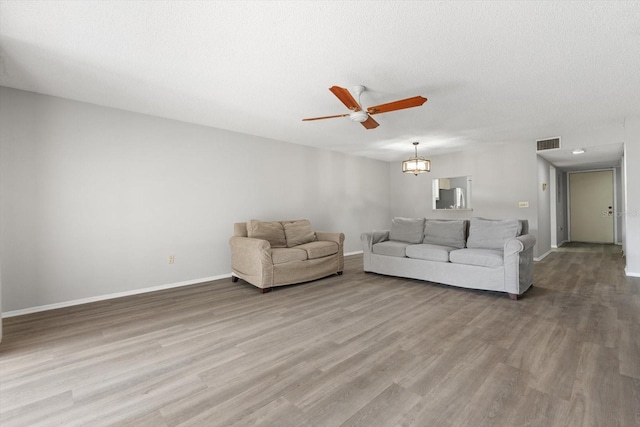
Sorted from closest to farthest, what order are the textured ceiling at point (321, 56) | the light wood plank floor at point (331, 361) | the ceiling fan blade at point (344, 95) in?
the light wood plank floor at point (331, 361), the textured ceiling at point (321, 56), the ceiling fan blade at point (344, 95)

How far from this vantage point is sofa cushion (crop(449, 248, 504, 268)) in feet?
11.8

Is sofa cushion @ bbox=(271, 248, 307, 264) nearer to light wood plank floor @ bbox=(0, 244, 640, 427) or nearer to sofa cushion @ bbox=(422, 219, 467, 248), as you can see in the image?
light wood plank floor @ bbox=(0, 244, 640, 427)

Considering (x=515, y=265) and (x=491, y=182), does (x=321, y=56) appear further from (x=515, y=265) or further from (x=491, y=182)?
(x=491, y=182)

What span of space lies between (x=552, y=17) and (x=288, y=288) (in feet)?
12.7

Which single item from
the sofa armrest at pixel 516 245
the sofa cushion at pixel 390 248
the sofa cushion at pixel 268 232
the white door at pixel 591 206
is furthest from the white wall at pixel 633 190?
the sofa cushion at pixel 268 232

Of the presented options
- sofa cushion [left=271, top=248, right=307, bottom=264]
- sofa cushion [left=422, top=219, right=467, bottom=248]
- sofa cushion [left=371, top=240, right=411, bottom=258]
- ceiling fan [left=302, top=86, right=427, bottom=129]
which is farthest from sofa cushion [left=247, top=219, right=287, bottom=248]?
sofa cushion [left=422, top=219, right=467, bottom=248]

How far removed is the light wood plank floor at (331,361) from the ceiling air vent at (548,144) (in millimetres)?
3007

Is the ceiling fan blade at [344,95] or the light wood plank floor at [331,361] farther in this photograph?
the ceiling fan blade at [344,95]

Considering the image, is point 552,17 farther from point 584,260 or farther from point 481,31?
point 584,260

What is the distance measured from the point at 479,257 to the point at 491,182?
11.1ft

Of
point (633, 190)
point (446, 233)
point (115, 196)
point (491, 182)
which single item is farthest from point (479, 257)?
point (115, 196)

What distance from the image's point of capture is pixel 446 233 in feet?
14.8

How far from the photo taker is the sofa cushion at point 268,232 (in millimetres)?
4539

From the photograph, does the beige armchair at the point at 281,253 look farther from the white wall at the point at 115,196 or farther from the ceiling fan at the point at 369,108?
the ceiling fan at the point at 369,108
